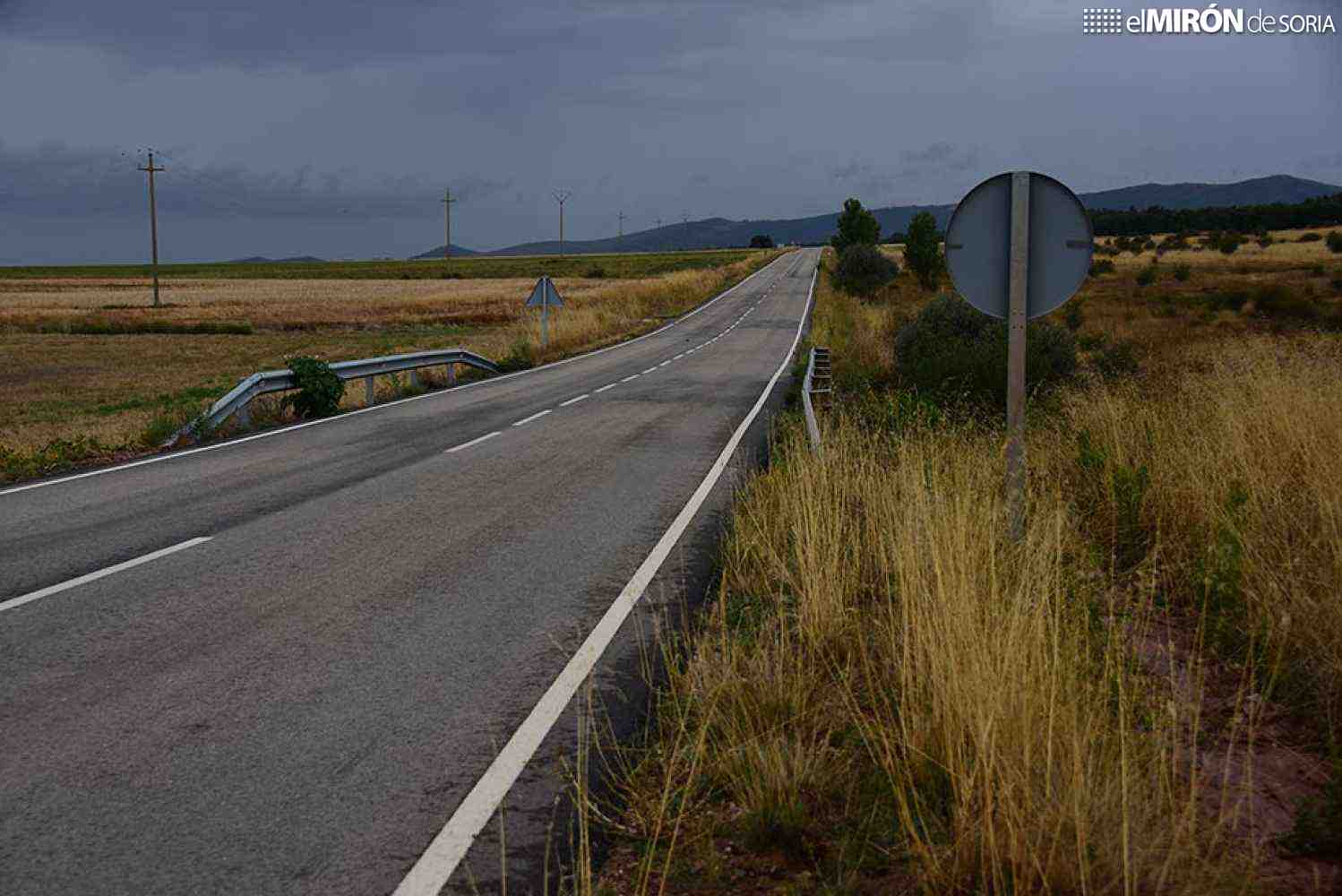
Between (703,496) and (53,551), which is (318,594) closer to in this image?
(53,551)

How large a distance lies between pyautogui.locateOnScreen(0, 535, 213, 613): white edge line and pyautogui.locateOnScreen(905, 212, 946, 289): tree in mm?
62767

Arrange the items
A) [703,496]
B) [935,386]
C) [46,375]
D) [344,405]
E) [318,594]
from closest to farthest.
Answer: [318,594], [703,496], [935,386], [344,405], [46,375]

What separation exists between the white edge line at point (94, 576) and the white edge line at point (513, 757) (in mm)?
3497

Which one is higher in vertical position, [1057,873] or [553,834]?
[1057,873]

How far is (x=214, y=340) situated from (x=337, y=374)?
2986cm

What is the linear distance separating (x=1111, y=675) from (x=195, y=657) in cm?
444

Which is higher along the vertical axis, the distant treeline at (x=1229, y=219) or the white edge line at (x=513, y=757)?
the distant treeline at (x=1229, y=219)

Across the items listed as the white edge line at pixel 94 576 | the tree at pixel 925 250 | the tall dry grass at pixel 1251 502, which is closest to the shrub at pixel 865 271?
the tree at pixel 925 250

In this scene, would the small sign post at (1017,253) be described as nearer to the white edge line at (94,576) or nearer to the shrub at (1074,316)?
the white edge line at (94,576)

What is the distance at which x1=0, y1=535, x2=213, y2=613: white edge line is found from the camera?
→ 22.3ft

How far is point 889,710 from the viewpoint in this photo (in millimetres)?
4383

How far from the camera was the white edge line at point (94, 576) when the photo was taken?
679cm

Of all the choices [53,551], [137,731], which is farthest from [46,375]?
[137,731]

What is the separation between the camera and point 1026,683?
12.3 feet
